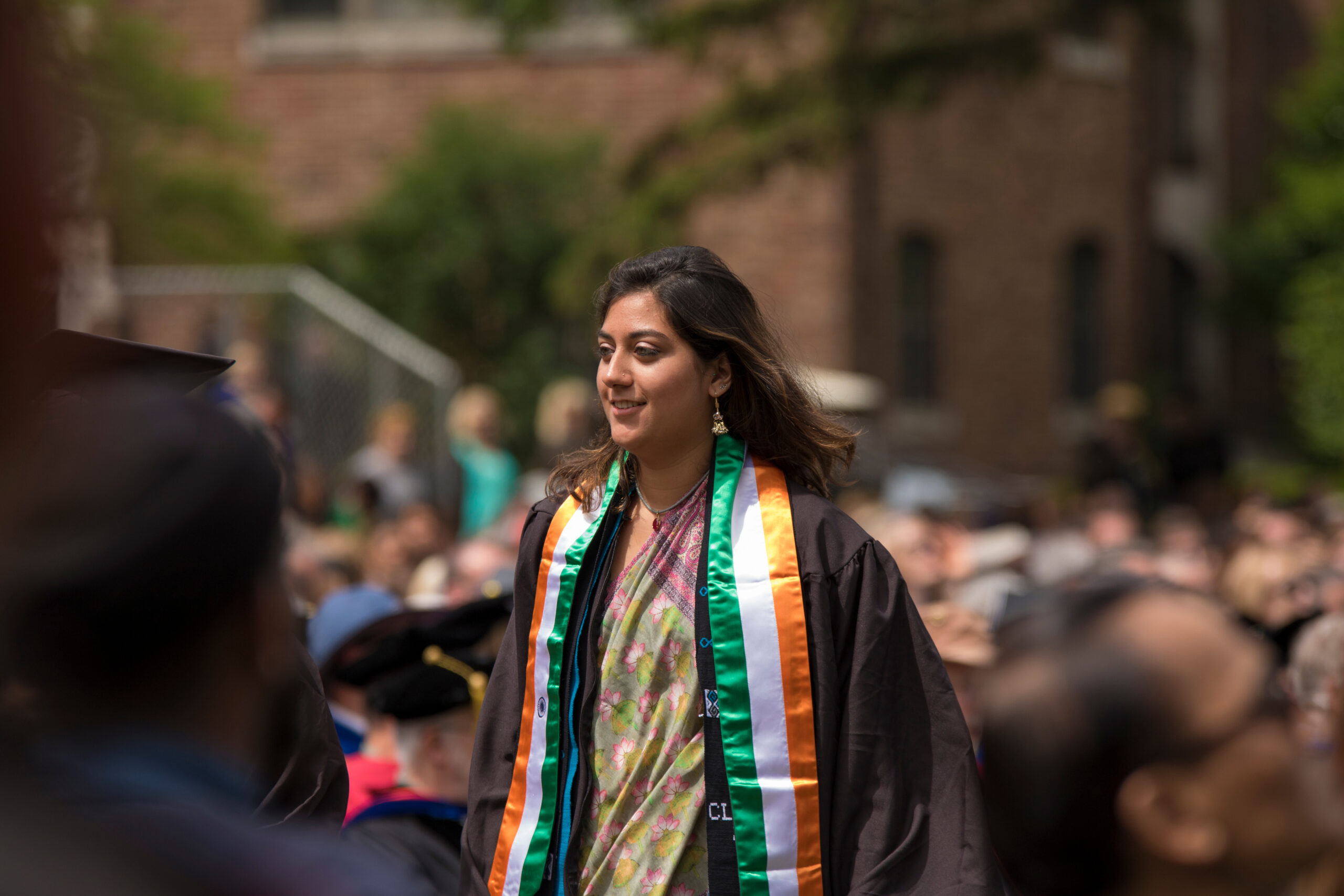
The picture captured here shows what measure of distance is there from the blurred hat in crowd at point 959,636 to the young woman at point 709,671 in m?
1.59

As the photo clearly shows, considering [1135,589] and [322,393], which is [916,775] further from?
[322,393]

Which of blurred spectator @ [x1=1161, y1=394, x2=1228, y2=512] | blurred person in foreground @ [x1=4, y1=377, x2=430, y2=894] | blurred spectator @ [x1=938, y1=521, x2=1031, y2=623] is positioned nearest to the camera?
blurred person in foreground @ [x1=4, y1=377, x2=430, y2=894]

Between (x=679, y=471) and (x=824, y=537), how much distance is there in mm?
398

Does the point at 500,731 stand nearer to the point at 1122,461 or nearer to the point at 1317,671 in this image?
the point at 1317,671

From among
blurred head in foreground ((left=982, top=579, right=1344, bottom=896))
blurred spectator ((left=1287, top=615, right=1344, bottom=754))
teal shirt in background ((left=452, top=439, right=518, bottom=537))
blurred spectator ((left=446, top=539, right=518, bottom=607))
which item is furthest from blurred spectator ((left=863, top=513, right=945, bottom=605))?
blurred head in foreground ((left=982, top=579, right=1344, bottom=896))

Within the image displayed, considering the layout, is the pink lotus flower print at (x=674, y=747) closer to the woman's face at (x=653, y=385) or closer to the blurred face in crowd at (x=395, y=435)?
the woman's face at (x=653, y=385)

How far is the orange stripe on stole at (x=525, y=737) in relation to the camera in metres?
3.19

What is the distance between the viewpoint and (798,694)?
3.05 meters

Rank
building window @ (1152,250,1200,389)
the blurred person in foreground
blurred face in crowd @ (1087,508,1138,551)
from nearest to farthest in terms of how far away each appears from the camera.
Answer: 1. the blurred person in foreground
2. blurred face in crowd @ (1087,508,1138,551)
3. building window @ (1152,250,1200,389)

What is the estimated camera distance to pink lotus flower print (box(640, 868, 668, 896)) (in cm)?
302

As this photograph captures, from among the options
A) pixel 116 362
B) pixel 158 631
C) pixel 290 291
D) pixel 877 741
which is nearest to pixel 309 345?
pixel 290 291

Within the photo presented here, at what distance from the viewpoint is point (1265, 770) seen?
5.00 ft

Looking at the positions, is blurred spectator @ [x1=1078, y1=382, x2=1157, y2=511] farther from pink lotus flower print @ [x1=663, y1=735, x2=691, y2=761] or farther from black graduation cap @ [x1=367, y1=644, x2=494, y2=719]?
pink lotus flower print @ [x1=663, y1=735, x2=691, y2=761]

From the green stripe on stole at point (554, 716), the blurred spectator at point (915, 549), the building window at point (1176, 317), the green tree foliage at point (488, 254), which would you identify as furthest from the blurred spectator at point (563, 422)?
the building window at point (1176, 317)
